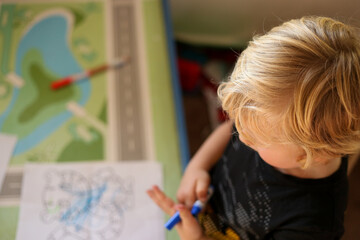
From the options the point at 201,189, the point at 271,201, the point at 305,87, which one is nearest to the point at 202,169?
the point at 201,189

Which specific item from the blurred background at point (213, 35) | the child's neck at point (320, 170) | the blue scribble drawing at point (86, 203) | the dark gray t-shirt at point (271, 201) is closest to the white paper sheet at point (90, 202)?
the blue scribble drawing at point (86, 203)

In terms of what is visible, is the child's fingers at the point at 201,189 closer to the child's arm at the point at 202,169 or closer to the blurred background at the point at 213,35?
the child's arm at the point at 202,169

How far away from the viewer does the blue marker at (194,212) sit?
1.96 ft

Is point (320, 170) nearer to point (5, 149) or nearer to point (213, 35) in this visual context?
point (5, 149)

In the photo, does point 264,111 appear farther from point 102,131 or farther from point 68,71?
point 68,71

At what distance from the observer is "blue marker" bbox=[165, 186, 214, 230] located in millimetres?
597

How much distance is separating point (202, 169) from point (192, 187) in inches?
2.3

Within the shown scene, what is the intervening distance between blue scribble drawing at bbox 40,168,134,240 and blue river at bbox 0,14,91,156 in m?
0.10

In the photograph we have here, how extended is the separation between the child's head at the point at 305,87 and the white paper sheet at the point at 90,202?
28 centimetres

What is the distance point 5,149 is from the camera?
2.13 feet

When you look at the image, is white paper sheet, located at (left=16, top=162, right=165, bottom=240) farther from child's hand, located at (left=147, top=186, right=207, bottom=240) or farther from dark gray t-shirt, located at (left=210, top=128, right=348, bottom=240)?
dark gray t-shirt, located at (left=210, top=128, right=348, bottom=240)

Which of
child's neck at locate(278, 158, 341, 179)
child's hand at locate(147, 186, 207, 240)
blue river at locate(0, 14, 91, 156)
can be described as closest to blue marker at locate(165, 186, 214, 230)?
child's hand at locate(147, 186, 207, 240)

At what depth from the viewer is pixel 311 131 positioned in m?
0.41

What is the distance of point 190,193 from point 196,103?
55 cm
